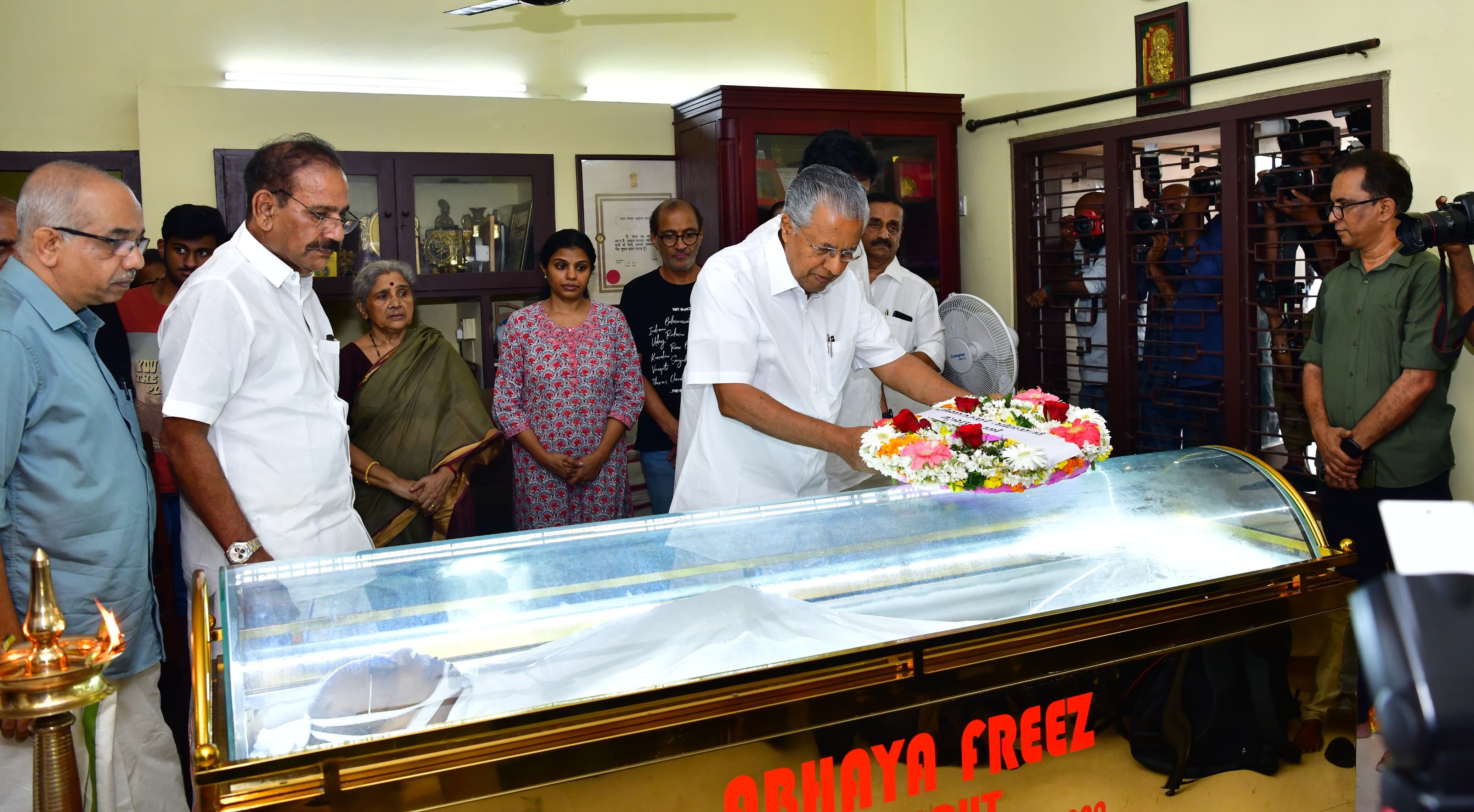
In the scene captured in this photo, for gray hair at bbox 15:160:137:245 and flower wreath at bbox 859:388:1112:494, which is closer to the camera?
gray hair at bbox 15:160:137:245

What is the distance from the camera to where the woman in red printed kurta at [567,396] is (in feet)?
11.7

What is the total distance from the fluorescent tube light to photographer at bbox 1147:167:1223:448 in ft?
9.61

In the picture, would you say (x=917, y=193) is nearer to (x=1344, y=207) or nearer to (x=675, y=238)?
(x=675, y=238)

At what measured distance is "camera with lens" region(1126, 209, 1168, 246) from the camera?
4203 millimetres

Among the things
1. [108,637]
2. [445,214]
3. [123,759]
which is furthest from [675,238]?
[108,637]

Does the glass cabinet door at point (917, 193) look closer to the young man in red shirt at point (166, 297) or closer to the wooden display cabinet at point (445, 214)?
the wooden display cabinet at point (445, 214)

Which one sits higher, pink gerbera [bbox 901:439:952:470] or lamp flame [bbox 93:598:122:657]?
pink gerbera [bbox 901:439:952:470]

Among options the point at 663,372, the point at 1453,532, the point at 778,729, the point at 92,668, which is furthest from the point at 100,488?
the point at 663,372

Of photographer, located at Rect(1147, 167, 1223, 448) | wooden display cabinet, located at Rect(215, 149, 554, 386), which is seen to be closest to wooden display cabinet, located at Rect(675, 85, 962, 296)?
wooden display cabinet, located at Rect(215, 149, 554, 386)

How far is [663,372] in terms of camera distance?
398cm

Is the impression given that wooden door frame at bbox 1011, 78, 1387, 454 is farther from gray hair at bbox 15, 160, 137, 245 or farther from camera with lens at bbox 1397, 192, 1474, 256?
gray hair at bbox 15, 160, 137, 245

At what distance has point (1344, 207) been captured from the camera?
3129mm

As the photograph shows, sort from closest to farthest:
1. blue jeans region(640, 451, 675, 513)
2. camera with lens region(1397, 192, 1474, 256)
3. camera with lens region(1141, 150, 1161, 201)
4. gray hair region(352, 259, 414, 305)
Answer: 1. camera with lens region(1397, 192, 1474, 256)
2. gray hair region(352, 259, 414, 305)
3. blue jeans region(640, 451, 675, 513)
4. camera with lens region(1141, 150, 1161, 201)


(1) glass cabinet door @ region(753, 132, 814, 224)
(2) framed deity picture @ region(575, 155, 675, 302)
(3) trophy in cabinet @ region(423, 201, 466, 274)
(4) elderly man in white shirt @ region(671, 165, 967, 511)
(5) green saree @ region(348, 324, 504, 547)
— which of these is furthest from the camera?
(2) framed deity picture @ region(575, 155, 675, 302)
